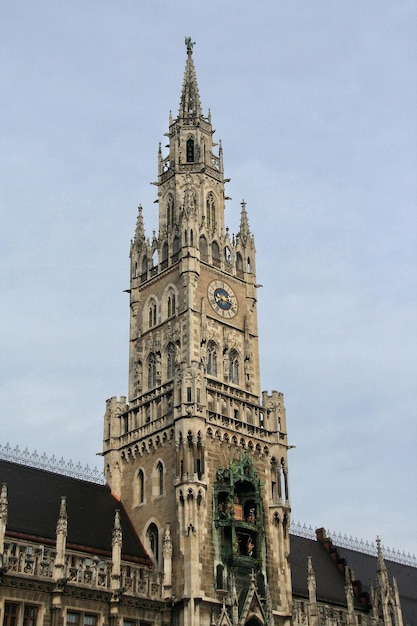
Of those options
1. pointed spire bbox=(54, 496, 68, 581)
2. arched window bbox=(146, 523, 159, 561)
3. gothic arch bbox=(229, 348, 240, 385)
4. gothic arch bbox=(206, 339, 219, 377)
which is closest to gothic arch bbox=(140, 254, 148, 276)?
gothic arch bbox=(206, 339, 219, 377)

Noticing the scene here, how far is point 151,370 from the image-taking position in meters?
65.4

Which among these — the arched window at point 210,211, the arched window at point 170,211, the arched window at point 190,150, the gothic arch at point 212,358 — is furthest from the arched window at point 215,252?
the arched window at point 190,150

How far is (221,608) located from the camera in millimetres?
53688

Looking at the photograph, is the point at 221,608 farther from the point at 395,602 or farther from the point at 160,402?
the point at 395,602

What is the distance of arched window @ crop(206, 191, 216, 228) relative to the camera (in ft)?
235

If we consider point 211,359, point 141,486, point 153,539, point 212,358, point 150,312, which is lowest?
point 153,539

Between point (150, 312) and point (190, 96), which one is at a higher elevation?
point (190, 96)

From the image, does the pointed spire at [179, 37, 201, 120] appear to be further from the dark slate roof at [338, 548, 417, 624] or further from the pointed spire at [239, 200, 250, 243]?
the dark slate roof at [338, 548, 417, 624]

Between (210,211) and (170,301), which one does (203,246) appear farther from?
(170,301)

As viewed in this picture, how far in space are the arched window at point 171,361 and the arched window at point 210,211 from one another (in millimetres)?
11705

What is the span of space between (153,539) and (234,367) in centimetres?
1393

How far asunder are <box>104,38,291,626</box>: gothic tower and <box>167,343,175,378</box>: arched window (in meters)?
0.12

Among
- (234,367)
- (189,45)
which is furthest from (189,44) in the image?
(234,367)

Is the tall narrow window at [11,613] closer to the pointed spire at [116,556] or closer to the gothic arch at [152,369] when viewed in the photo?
the pointed spire at [116,556]
